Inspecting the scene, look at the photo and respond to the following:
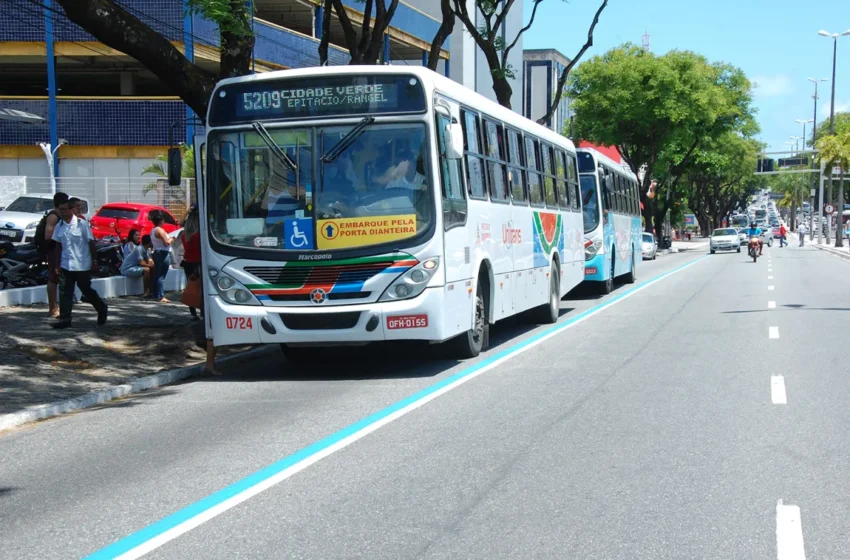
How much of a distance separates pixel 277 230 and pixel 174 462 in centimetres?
423

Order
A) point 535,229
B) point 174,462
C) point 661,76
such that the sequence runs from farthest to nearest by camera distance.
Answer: point 661,76 → point 535,229 → point 174,462

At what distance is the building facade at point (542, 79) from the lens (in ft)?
347

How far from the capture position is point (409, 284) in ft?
37.8

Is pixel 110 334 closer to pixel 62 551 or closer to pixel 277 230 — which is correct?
pixel 277 230

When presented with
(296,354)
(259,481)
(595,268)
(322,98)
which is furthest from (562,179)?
(259,481)

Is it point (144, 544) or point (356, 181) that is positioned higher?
point (356, 181)

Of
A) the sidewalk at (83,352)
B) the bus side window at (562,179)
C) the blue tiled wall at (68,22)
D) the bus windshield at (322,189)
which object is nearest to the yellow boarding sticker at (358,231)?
the bus windshield at (322,189)

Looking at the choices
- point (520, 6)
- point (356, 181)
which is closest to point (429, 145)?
point (356, 181)

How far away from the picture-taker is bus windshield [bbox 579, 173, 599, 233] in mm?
24781

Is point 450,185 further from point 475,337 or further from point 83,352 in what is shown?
point 83,352

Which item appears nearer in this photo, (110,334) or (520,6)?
(110,334)

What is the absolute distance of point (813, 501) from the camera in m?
6.37

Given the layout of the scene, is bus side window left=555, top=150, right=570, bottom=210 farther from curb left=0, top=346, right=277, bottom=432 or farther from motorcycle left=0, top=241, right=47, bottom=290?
motorcycle left=0, top=241, right=47, bottom=290

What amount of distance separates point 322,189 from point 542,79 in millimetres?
104134
